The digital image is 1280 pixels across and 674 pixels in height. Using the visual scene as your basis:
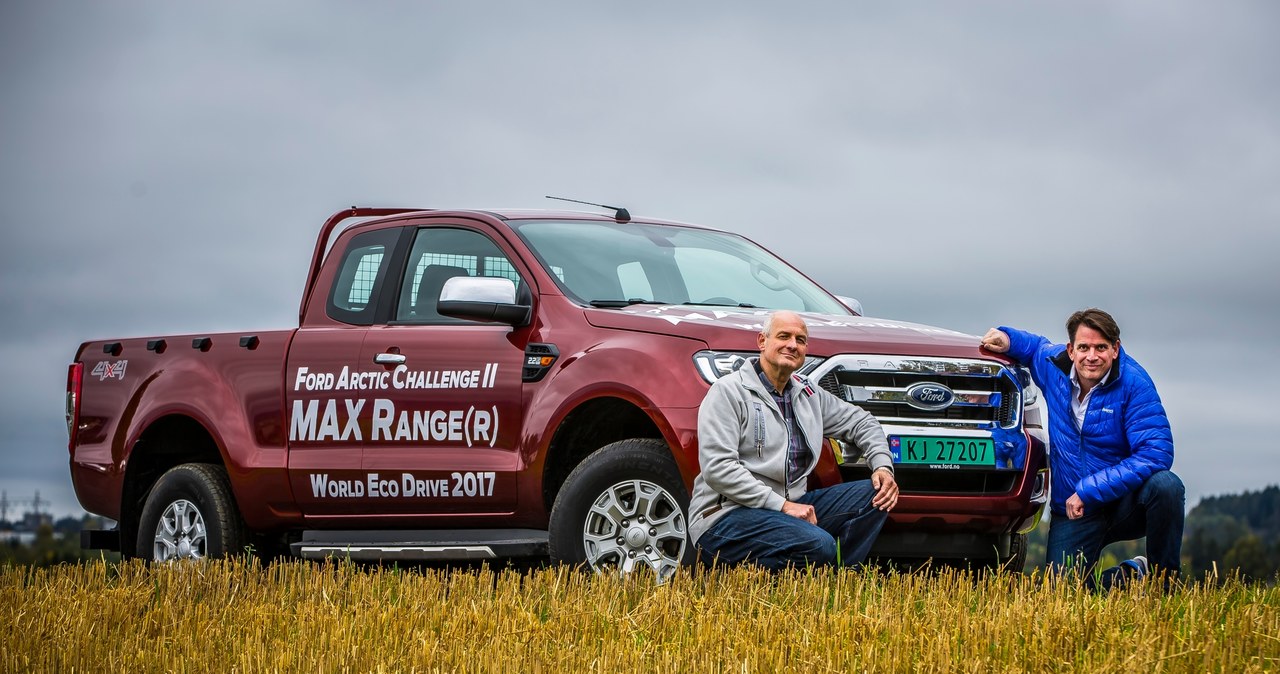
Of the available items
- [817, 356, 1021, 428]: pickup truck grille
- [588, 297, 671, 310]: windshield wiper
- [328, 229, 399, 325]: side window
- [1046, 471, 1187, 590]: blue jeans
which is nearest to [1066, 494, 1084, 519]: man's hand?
[1046, 471, 1187, 590]: blue jeans

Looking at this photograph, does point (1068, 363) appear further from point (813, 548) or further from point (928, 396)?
point (813, 548)

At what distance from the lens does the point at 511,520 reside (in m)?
7.92

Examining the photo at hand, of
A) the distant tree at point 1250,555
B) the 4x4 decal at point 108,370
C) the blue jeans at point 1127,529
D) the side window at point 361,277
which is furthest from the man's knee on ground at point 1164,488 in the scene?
the distant tree at point 1250,555

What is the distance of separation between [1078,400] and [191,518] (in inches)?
189

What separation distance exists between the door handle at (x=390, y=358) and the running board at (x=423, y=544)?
83 cm

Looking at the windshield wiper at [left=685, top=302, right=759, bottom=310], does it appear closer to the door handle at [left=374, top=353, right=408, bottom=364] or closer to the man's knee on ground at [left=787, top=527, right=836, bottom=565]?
the door handle at [left=374, top=353, right=408, bottom=364]

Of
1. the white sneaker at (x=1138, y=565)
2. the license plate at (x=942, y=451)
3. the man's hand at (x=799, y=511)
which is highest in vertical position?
the license plate at (x=942, y=451)

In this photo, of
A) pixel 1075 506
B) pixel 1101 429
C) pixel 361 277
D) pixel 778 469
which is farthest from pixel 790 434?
pixel 361 277

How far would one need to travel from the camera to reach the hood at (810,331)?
23.9 feet

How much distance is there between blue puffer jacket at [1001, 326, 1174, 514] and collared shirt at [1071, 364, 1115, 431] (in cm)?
2

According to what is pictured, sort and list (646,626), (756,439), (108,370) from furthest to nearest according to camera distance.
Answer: (108,370)
(756,439)
(646,626)

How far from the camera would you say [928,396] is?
23.9 ft

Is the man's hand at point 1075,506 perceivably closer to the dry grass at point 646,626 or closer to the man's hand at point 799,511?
the dry grass at point 646,626

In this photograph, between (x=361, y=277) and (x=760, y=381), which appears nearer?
(x=760, y=381)
